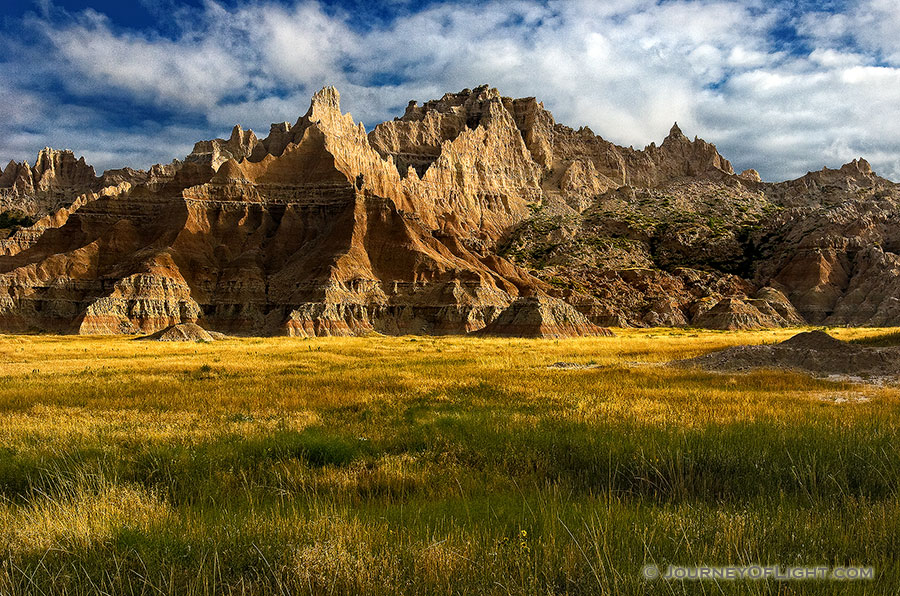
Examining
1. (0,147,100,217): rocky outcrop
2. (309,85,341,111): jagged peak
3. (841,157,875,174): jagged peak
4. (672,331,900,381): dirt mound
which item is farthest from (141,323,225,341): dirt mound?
(841,157,875,174): jagged peak

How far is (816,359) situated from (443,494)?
22.5 meters

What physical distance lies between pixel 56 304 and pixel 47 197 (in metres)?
95.9

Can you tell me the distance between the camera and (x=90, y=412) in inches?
463

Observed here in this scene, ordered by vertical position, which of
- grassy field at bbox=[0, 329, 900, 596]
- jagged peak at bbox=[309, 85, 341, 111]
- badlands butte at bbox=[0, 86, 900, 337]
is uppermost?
jagged peak at bbox=[309, 85, 341, 111]

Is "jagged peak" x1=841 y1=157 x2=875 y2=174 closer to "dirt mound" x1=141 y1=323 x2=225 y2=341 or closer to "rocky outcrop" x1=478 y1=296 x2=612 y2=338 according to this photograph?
"rocky outcrop" x1=478 y1=296 x2=612 y2=338

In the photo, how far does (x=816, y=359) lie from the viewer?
2167 centimetres

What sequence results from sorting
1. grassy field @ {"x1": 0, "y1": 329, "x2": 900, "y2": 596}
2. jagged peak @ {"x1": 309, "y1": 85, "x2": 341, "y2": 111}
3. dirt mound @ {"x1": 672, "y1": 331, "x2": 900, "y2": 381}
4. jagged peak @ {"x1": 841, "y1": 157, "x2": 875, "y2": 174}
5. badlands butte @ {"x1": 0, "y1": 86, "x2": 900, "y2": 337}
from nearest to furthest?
grassy field @ {"x1": 0, "y1": 329, "x2": 900, "y2": 596} → dirt mound @ {"x1": 672, "y1": 331, "x2": 900, "y2": 381} → badlands butte @ {"x1": 0, "y1": 86, "x2": 900, "y2": 337} → jagged peak @ {"x1": 309, "y1": 85, "x2": 341, "y2": 111} → jagged peak @ {"x1": 841, "y1": 157, "x2": 875, "y2": 174}

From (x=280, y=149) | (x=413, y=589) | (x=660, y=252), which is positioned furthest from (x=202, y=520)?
(x=660, y=252)

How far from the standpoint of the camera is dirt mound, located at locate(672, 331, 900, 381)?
19.7m

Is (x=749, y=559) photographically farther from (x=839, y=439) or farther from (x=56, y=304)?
(x=56, y=304)

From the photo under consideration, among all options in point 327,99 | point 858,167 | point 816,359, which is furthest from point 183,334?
point 858,167

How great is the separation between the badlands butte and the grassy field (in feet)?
196

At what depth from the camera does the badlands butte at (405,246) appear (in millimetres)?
87125

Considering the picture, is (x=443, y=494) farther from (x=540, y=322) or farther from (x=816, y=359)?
(x=540, y=322)
